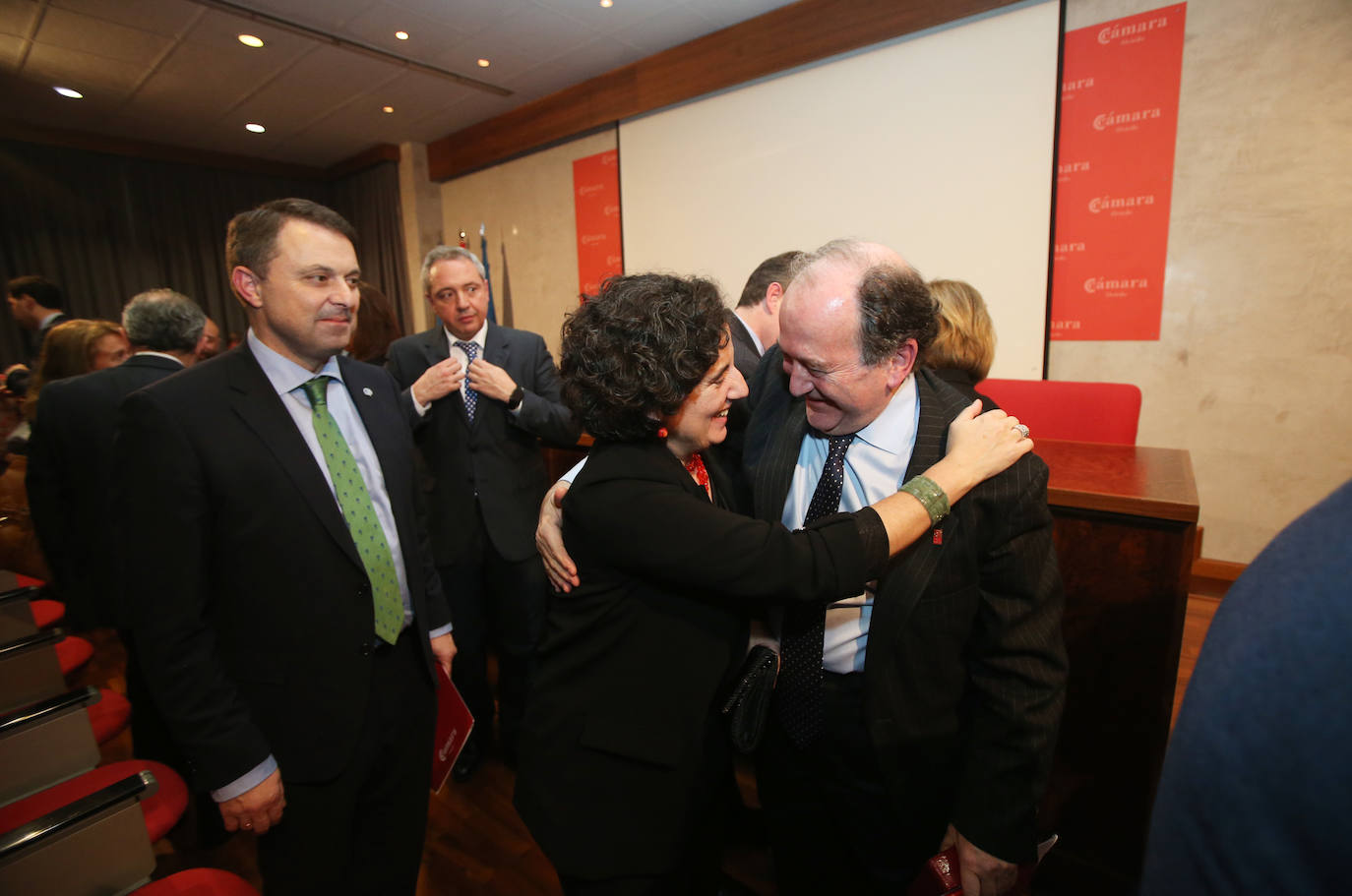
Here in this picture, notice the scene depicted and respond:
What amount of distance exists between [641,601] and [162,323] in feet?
8.09

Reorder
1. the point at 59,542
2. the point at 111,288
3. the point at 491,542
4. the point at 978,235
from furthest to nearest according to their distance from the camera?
the point at 111,288 < the point at 978,235 < the point at 59,542 < the point at 491,542

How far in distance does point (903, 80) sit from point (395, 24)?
3552mm

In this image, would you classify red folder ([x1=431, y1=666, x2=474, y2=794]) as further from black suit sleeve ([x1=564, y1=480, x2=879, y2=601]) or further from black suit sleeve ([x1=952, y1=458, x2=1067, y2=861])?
black suit sleeve ([x1=952, y1=458, x2=1067, y2=861])

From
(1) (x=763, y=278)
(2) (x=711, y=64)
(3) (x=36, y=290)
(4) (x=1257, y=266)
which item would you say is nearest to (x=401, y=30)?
(2) (x=711, y=64)

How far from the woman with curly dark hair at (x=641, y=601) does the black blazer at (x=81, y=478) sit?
2.31 meters

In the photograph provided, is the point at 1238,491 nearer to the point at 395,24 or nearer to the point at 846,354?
the point at 846,354

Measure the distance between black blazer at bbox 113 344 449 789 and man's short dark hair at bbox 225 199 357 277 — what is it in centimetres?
20

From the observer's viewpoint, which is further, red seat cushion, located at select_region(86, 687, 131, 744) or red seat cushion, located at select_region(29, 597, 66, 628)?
red seat cushion, located at select_region(29, 597, 66, 628)

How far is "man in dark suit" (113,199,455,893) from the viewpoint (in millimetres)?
1155

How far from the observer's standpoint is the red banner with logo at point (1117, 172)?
10.6 feet

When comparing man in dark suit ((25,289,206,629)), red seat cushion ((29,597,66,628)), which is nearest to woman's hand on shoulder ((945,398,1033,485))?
man in dark suit ((25,289,206,629))

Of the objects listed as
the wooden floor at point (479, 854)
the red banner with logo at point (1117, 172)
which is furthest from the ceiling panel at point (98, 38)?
the red banner with logo at point (1117, 172)

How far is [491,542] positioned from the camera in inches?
92.7

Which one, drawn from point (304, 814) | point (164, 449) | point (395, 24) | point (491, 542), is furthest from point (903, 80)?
point (304, 814)
